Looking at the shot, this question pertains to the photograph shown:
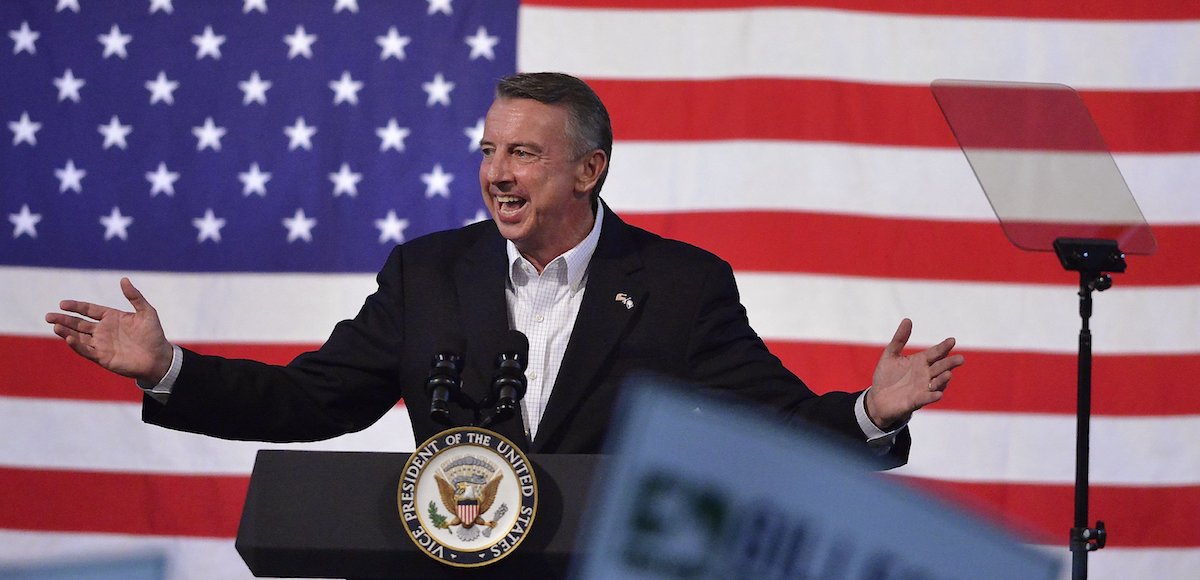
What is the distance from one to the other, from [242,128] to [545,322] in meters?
1.80

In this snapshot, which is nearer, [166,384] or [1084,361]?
[166,384]

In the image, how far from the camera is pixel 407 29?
375 cm

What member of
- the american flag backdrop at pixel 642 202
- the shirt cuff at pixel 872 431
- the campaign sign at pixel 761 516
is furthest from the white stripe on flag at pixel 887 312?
the campaign sign at pixel 761 516

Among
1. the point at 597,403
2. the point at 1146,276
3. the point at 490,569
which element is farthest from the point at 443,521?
the point at 1146,276

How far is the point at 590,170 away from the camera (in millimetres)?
2459

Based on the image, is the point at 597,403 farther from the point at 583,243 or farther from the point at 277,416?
the point at 277,416

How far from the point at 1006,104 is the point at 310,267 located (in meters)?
2.00

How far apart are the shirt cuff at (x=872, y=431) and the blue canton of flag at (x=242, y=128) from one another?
184cm

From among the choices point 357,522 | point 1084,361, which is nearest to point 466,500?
point 357,522

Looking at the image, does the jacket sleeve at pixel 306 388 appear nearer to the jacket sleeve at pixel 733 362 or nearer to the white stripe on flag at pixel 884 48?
the jacket sleeve at pixel 733 362

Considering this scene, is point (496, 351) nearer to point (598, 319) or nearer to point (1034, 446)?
point (598, 319)

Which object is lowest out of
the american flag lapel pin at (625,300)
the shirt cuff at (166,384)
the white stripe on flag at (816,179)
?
the shirt cuff at (166,384)

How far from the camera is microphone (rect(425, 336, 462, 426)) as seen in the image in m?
1.60

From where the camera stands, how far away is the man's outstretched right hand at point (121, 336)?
186cm
